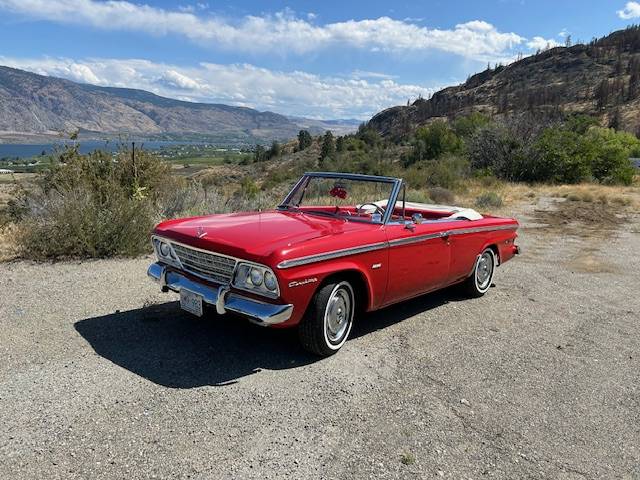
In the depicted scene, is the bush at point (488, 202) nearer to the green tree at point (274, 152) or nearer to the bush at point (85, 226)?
the bush at point (85, 226)

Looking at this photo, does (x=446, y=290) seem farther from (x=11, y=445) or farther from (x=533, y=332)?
(x=11, y=445)

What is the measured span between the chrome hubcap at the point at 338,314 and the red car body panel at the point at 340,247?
19cm

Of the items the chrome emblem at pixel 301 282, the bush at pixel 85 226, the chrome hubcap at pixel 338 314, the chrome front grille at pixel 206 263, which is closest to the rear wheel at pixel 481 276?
the chrome hubcap at pixel 338 314

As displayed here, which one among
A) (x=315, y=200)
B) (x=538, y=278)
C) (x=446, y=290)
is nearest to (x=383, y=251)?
(x=315, y=200)

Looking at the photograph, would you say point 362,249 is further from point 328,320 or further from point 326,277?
point 328,320

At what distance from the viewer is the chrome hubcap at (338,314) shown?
4160mm

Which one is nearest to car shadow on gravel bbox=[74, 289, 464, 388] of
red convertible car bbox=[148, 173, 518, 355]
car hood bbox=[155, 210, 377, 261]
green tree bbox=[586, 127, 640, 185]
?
red convertible car bbox=[148, 173, 518, 355]

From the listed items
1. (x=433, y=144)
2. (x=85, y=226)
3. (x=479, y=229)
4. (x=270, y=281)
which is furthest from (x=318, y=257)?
(x=433, y=144)

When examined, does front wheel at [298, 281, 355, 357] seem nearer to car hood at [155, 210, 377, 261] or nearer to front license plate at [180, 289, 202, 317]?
car hood at [155, 210, 377, 261]

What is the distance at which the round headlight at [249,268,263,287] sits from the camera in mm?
3760

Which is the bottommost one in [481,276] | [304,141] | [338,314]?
[481,276]

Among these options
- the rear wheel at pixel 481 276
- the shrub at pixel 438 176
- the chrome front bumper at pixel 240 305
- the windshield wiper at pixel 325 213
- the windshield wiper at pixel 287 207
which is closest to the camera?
the chrome front bumper at pixel 240 305

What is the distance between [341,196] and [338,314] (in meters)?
1.49

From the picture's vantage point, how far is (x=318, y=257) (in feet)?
12.8
